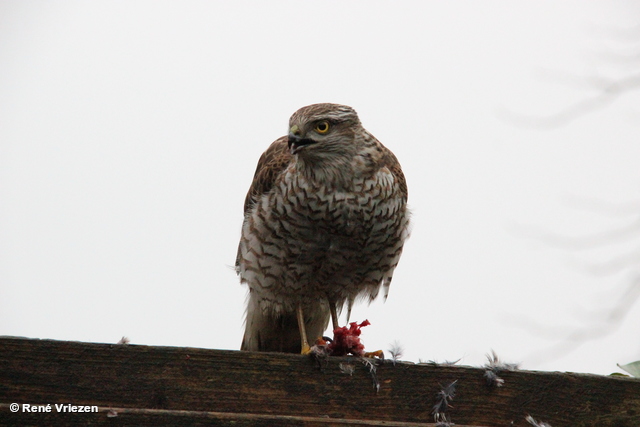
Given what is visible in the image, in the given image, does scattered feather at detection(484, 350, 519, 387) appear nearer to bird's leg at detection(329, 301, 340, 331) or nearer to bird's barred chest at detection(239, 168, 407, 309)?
bird's barred chest at detection(239, 168, 407, 309)

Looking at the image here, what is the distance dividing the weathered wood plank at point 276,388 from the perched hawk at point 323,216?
1063 millimetres

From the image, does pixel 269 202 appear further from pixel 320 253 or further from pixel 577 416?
pixel 577 416

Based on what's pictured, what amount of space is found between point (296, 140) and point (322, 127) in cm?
16

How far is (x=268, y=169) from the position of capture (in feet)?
12.0

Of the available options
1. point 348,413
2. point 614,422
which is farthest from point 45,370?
point 614,422

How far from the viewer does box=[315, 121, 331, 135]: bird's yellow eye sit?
346 centimetres

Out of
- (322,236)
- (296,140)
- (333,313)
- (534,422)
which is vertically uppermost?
(296,140)

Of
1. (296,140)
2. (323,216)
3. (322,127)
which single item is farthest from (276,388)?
(322,127)

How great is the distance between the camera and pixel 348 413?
7.76 ft

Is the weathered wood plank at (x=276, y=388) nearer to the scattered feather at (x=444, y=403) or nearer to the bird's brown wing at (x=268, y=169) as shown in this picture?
the scattered feather at (x=444, y=403)

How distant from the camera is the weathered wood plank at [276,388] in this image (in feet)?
7.04

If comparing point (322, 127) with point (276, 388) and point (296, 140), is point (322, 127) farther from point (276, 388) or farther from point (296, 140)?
point (276, 388)

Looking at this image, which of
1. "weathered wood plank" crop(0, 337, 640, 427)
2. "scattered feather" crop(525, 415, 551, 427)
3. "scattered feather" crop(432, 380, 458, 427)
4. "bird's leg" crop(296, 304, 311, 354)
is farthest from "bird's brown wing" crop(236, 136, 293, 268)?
"scattered feather" crop(525, 415, 551, 427)

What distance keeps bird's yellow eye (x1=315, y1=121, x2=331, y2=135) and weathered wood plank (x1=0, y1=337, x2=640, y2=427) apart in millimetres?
1284
